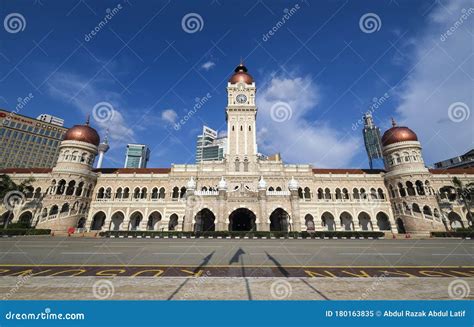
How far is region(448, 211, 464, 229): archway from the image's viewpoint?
105ft

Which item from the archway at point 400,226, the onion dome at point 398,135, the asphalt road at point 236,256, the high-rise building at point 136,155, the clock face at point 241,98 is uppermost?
the high-rise building at point 136,155

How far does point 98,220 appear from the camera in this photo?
34.9 m

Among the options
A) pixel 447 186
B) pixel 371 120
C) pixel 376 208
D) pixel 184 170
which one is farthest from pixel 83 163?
pixel 371 120

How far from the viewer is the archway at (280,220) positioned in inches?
1088

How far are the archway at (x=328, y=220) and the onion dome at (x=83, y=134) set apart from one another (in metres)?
40.0

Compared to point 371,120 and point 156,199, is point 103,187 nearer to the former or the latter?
point 156,199

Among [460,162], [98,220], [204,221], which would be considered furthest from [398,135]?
[460,162]
